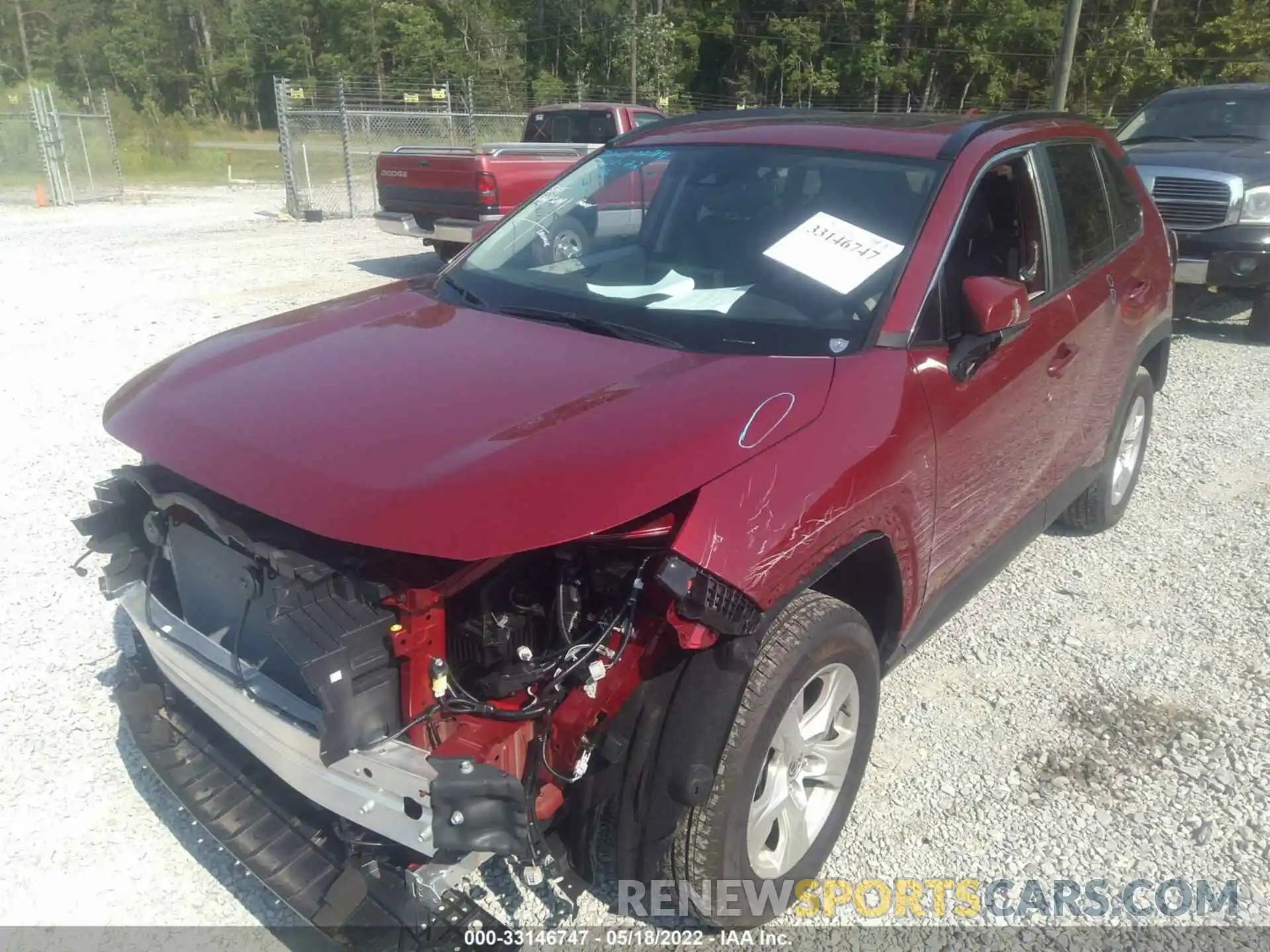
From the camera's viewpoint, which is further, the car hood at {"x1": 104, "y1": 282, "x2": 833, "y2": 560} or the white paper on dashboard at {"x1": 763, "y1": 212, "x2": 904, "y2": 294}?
the white paper on dashboard at {"x1": 763, "y1": 212, "x2": 904, "y2": 294}

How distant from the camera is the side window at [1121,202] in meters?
4.25

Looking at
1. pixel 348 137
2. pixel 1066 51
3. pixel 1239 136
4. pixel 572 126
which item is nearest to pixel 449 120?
pixel 348 137

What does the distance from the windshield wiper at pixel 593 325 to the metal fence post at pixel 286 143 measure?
1553cm

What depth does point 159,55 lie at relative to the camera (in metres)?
59.6

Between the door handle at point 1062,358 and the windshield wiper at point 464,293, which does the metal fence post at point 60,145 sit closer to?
the windshield wiper at point 464,293

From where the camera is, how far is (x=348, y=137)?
689 inches

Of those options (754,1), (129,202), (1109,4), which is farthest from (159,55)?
(1109,4)

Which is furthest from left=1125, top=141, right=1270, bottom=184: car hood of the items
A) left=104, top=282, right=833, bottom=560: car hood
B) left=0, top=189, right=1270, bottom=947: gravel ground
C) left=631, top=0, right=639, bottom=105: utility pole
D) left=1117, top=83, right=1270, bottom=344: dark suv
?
left=631, top=0, right=639, bottom=105: utility pole

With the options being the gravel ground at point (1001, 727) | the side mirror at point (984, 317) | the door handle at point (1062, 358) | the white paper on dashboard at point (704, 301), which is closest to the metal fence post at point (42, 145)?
the gravel ground at point (1001, 727)

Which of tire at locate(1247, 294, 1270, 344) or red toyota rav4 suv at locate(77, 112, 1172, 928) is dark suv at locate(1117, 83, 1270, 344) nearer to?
tire at locate(1247, 294, 1270, 344)

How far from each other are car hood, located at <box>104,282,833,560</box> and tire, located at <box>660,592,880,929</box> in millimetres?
473

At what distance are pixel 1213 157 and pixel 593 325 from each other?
803cm

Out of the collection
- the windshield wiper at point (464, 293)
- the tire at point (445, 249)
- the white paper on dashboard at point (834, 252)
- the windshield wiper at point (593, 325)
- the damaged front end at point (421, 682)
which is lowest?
the tire at point (445, 249)

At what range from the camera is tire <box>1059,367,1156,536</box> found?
439 cm
